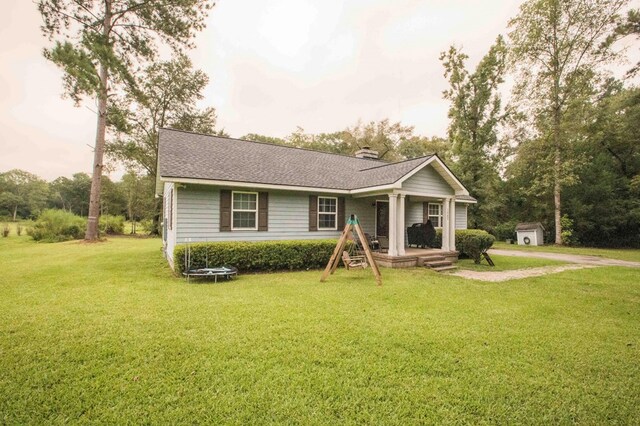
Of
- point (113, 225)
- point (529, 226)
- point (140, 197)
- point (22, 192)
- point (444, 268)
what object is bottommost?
point (444, 268)

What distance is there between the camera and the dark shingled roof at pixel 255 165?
925 cm

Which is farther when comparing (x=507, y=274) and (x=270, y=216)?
(x=270, y=216)

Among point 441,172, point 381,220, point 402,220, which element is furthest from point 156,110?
point 441,172

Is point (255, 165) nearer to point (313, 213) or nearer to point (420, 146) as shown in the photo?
point (313, 213)

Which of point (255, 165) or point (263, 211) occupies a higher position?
point (255, 165)

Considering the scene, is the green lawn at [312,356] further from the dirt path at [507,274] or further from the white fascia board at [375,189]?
the white fascia board at [375,189]

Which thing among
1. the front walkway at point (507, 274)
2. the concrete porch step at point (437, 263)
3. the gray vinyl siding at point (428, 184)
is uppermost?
the gray vinyl siding at point (428, 184)

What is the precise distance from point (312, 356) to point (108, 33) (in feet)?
65.8

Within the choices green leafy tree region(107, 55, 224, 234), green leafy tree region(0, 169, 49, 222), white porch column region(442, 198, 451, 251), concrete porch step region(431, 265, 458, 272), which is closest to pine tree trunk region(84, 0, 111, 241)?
green leafy tree region(107, 55, 224, 234)

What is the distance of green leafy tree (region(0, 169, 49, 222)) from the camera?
47162mm

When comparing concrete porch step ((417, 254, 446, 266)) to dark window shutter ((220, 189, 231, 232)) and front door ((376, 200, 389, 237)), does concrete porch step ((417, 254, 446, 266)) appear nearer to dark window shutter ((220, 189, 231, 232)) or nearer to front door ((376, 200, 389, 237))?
front door ((376, 200, 389, 237))

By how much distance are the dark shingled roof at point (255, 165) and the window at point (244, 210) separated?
28.0 inches

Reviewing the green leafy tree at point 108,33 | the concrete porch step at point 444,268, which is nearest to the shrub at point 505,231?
the concrete porch step at point 444,268

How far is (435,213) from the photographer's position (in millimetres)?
15180
